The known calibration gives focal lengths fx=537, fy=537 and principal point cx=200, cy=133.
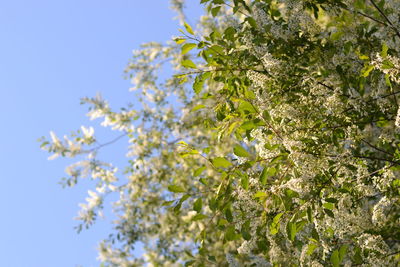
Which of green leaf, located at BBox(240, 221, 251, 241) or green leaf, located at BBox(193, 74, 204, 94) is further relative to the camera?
green leaf, located at BBox(193, 74, 204, 94)

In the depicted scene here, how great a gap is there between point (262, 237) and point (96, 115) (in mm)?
5717

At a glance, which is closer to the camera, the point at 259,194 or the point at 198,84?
the point at 259,194

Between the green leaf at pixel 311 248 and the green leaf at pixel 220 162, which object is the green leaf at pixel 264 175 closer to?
the green leaf at pixel 220 162

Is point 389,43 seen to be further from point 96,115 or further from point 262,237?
point 96,115

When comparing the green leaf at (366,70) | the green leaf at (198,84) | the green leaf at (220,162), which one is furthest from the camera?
the green leaf at (198,84)

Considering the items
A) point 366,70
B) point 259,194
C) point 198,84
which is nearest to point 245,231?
point 259,194

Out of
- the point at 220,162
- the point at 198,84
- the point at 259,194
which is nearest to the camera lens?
the point at 220,162

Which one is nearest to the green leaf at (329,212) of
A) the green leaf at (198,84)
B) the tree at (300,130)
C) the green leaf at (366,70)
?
the tree at (300,130)

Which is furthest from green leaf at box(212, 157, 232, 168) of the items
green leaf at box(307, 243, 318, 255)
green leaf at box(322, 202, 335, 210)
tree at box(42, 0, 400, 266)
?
green leaf at box(307, 243, 318, 255)

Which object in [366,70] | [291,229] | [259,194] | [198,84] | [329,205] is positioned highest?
[198,84]

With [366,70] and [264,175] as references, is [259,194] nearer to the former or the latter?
[264,175]

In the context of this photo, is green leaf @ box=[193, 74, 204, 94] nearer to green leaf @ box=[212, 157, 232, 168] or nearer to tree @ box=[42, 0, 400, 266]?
tree @ box=[42, 0, 400, 266]

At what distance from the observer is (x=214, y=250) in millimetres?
7738

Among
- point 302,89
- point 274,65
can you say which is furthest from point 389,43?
point 274,65
